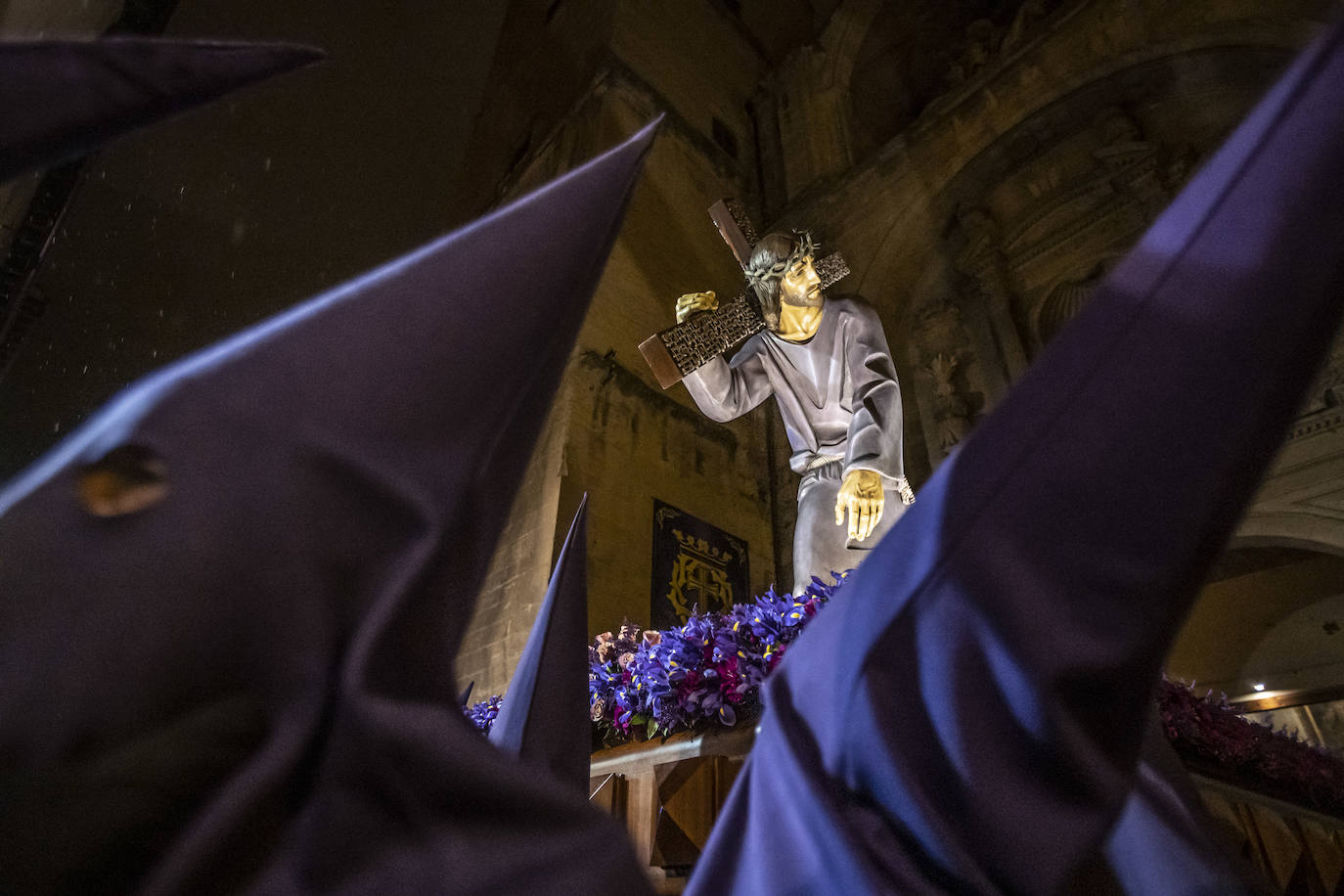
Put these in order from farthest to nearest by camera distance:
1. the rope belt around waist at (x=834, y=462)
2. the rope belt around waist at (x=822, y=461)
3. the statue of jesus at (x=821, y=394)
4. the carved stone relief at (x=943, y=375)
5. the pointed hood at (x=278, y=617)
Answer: the carved stone relief at (x=943, y=375) < the rope belt around waist at (x=822, y=461) < the rope belt around waist at (x=834, y=462) < the statue of jesus at (x=821, y=394) < the pointed hood at (x=278, y=617)

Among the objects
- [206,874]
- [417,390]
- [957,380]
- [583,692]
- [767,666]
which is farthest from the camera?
[957,380]

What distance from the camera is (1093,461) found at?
41cm

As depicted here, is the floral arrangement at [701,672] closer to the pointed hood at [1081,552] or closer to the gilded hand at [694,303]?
the gilded hand at [694,303]

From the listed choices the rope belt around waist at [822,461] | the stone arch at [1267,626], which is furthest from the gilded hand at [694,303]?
the stone arch at [1267,626]

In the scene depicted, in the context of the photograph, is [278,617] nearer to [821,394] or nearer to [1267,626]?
[821,394]

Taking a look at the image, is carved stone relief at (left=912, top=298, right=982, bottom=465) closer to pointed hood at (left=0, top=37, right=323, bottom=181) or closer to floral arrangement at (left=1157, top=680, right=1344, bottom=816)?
floral arrangement at (left=1157, top=680, right=1344, bottom=816)

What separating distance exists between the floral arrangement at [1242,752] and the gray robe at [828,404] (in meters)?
1.14

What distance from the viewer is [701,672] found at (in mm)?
2037

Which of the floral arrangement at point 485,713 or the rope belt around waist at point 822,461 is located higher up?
the rope belt around waist at point 822,461

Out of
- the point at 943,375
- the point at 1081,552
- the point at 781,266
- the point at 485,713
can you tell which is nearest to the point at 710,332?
the point at 781,266

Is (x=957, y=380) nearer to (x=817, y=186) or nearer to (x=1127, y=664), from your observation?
(x=817, y=186)

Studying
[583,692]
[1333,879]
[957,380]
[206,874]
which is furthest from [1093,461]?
[957,380]

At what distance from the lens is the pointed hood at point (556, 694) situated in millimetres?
905

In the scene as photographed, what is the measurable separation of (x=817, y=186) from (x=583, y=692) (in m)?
9.68
